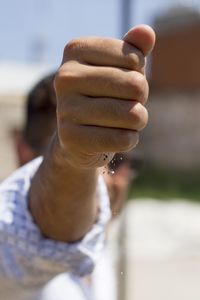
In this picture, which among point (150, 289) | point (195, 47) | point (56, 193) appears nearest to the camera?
point (56, 193)

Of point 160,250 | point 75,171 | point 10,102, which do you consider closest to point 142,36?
point 75,171

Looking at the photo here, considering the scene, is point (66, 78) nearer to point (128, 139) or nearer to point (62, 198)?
point (128, 139)

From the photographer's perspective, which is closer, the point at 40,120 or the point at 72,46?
the point at 72,46

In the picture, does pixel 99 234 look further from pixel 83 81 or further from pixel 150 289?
pixel 150 289

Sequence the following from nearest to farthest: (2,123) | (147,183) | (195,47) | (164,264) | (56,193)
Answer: (56,193) < (164,264) < (2,123) < (147,183) < (195,47)

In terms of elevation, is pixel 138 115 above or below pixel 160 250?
above

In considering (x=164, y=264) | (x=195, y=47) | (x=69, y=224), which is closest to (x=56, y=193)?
(x=69, y=224)

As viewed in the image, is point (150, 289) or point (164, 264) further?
point (164, 264)
